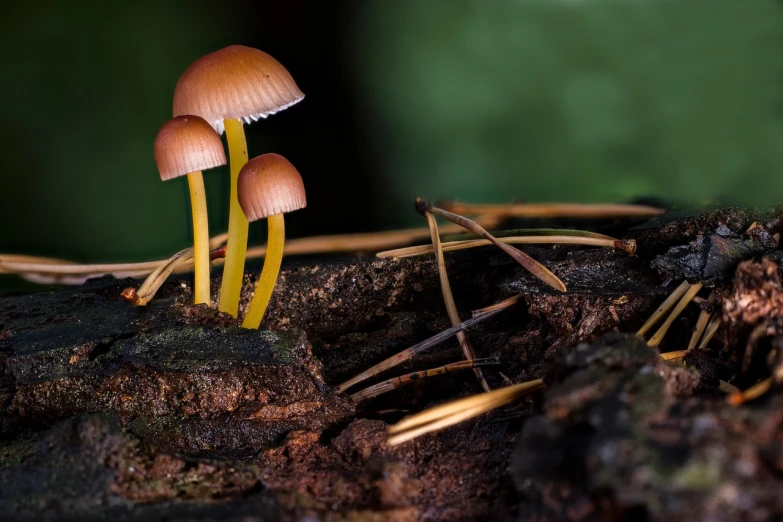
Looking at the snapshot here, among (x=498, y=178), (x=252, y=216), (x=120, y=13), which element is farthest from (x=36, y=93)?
(x=498, y=178)

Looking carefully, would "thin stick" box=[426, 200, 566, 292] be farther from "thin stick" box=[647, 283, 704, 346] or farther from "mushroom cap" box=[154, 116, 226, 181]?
"mushroom cap" box=[154, 116, 226, 181]

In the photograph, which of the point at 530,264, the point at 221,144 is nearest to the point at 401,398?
the point at 530,264

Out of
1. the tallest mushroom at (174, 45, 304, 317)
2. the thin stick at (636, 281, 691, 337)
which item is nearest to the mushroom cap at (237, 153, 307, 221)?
the tallest mushroom at (174, 45, 304, 317)

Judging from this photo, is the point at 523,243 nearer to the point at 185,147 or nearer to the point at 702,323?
the point at 702,323

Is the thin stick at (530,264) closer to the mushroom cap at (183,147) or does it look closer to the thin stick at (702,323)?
the thin stick at (702,323)

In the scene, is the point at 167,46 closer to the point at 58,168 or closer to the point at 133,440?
the point at 58,168

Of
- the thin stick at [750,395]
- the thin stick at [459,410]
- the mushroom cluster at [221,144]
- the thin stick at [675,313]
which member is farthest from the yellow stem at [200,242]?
the thin stick at [750,395]
